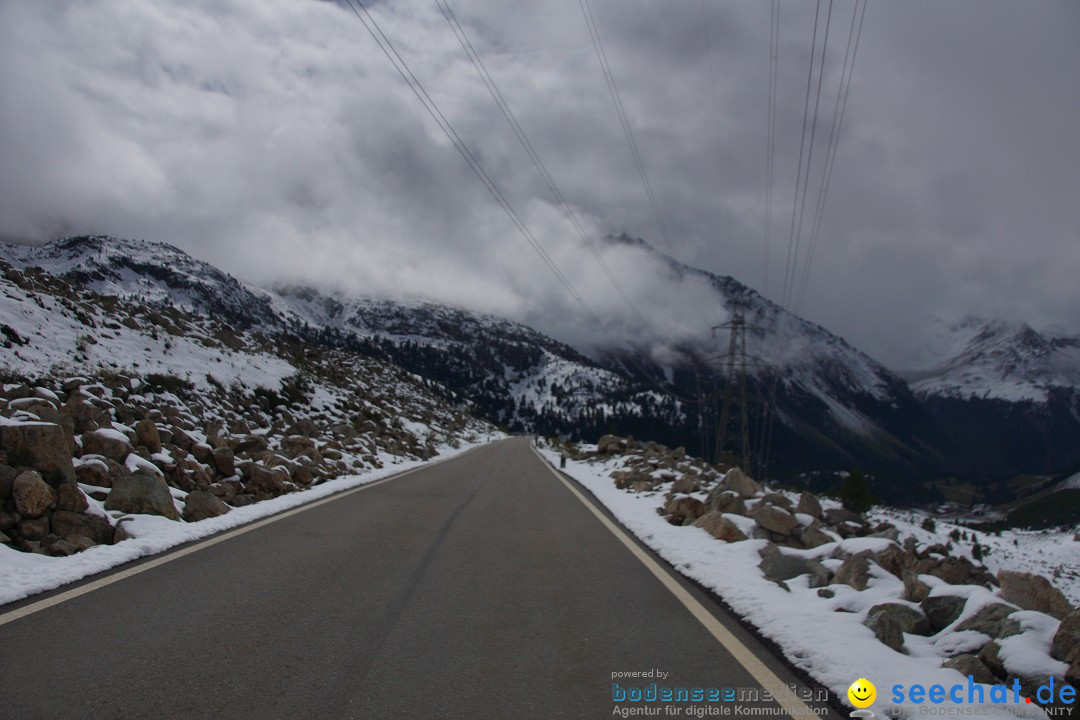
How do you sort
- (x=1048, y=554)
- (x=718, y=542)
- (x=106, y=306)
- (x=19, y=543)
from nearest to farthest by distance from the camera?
(x=19, y=543) < (x=718, y=542) < (x=106, y=306) < (x=1048, y=554)

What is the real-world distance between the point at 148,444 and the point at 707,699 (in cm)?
1038

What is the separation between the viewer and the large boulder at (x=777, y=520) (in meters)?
9.18

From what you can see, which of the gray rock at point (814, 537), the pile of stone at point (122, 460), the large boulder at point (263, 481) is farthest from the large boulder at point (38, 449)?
the gray rock at point (814, 537)

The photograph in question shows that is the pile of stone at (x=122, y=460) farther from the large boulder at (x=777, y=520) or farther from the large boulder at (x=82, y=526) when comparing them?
the large boulder at (x=777, y=520)

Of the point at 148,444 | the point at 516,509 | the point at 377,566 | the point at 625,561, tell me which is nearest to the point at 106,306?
the point at 148,444

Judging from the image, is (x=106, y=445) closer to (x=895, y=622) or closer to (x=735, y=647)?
(x=735, y=647)

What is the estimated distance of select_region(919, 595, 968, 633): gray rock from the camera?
205 inches

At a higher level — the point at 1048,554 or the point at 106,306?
the point at 106,306

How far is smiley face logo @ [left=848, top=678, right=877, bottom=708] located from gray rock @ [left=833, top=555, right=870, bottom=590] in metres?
2.31

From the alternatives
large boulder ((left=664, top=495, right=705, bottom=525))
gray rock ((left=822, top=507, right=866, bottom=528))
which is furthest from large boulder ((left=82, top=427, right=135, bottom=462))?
gray rock ((left=822, top=507, right=866, bottom=528))

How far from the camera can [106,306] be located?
2100 cm

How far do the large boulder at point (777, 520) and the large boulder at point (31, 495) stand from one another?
9.10m

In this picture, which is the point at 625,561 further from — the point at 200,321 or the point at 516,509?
the point at 200,321

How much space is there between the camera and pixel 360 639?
4625mm
